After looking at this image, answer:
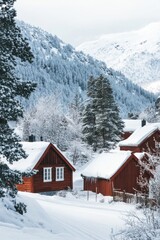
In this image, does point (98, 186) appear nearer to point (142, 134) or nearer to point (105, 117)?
point (142, 134)

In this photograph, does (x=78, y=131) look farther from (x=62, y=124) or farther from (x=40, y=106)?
(x=40, y=106)

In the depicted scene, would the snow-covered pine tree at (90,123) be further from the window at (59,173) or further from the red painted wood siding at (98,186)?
the window at (59,173)

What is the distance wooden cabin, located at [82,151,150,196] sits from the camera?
1714 inches

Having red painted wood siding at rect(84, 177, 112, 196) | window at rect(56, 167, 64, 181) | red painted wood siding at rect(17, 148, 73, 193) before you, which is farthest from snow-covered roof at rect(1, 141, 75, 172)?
red painted wood siding at rect(84, 177, 112, 196)

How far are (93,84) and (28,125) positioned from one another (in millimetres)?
14251

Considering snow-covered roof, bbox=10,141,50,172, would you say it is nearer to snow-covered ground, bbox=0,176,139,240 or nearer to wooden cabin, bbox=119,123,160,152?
snow-covered ground, bbox=0,176,139,240

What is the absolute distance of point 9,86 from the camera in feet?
56.5

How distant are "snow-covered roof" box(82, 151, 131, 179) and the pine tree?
17151 mm

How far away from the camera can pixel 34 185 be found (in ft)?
142

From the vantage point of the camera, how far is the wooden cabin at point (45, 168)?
43.0m

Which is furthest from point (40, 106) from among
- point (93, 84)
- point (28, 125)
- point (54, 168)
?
point (54, 168)

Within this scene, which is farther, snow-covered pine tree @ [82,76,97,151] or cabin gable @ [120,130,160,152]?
snow-covered pine tree @ [82,76,97,151]

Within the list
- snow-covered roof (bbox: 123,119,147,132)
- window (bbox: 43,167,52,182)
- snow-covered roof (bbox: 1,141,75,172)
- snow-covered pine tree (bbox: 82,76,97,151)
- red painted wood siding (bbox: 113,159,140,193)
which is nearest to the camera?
snow-covered roof (bbox: 1,141,75,172)

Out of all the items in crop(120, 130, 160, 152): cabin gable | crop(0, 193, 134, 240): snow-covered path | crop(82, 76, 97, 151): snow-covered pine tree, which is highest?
crop(82, 76, 97, 151): snow-covered pine tree
